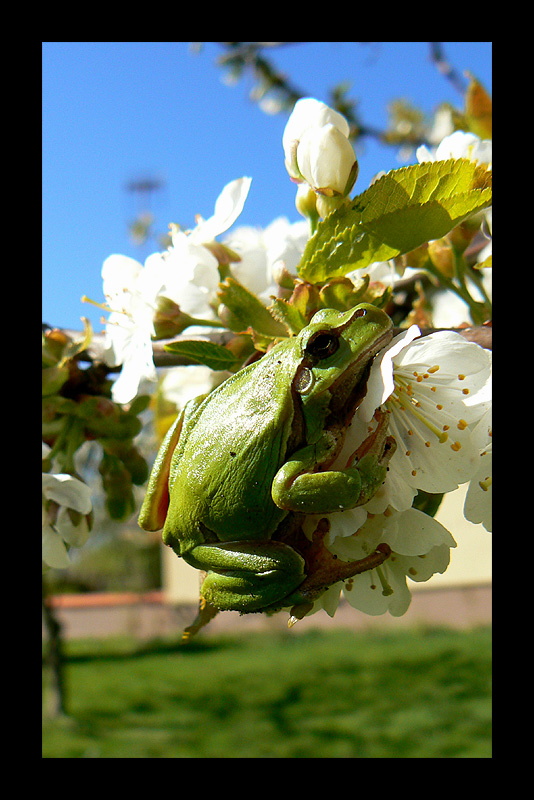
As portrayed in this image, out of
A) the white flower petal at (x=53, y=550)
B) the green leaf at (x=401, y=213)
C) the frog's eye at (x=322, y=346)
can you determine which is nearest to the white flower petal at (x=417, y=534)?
the frog's eye at (x=322, y=346)

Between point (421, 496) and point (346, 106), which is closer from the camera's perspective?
point (421, 496)

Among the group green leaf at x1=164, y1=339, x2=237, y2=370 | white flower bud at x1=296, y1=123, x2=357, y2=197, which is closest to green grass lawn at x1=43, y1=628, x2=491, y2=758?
green leaf at x1=164, y1=339, x2=237, y2=370

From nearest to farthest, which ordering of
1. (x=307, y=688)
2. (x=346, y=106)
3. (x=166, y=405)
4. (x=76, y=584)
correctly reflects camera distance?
(x=166, y=405)
(x=346, y=106)
(x=307, y=688)
(x=76, y=584)

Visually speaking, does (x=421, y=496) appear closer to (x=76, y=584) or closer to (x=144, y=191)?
(x=144, y=191)

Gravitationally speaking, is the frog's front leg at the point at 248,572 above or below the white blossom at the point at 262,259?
below

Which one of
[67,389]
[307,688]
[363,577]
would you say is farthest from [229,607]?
[307,688]

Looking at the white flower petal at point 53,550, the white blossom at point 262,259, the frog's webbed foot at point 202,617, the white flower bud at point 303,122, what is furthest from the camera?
the white blossom at point 262,259

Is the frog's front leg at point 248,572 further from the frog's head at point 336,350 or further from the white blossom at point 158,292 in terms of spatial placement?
the white blossom at point 158,292
